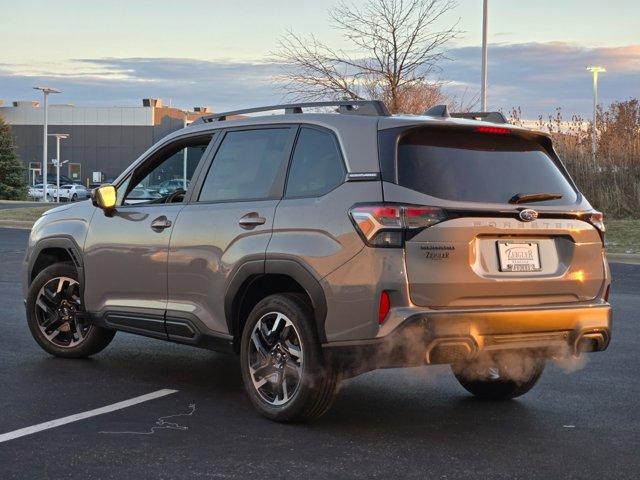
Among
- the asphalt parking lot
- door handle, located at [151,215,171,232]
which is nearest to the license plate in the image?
the asphalt parking lot

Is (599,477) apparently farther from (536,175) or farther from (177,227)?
(177,227)

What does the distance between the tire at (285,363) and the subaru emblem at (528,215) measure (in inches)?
50.5

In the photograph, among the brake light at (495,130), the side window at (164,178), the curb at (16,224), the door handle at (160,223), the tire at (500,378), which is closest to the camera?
the brake light at (495,130)

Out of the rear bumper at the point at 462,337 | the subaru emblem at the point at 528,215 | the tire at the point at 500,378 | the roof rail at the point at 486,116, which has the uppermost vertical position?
the roof rail at the point at 486,116

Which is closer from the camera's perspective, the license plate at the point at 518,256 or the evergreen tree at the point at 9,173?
the license plate at the point at 518,256

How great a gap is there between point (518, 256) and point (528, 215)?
0.77 feet

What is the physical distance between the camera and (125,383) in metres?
7.34

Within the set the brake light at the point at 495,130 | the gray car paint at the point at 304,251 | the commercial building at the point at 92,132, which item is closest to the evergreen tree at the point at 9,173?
the commercial building at the point at 92,132

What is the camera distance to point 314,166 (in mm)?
6160

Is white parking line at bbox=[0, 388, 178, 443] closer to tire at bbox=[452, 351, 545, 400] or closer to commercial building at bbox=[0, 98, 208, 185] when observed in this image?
tire at bbox=[452, 351, 545, 400]

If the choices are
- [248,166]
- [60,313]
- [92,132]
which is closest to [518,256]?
[248,166]

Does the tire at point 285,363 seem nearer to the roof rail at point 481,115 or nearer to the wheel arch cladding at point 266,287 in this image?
the wheel arch cladding at point 266,287

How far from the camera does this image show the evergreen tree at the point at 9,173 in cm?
6538

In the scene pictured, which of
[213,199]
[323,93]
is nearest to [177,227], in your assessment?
[213,199]
